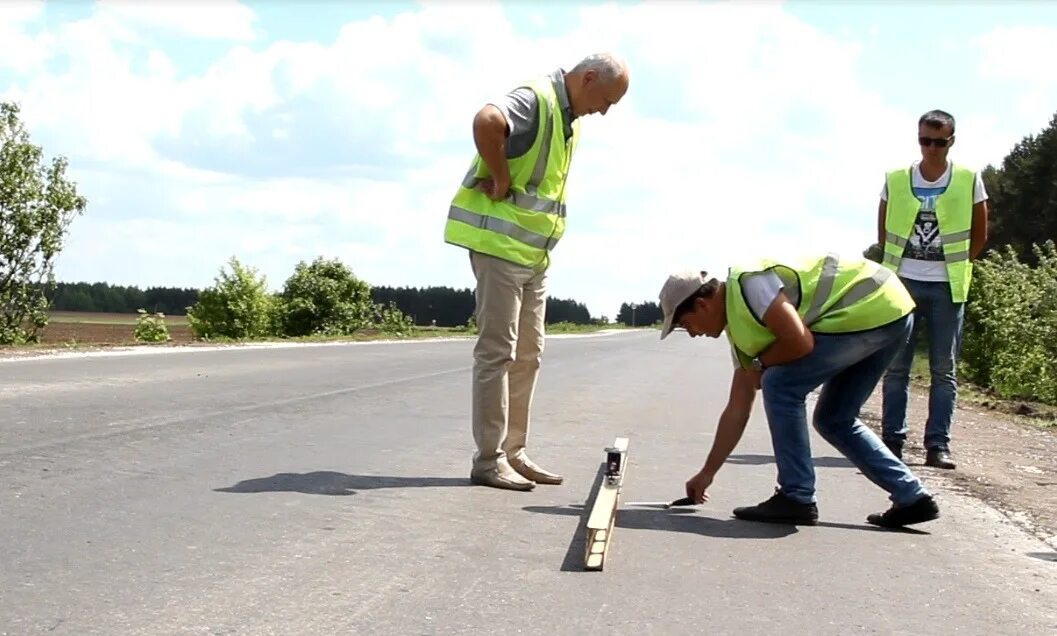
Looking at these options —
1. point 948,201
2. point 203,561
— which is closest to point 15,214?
point 948,201

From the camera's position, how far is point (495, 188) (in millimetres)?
6641

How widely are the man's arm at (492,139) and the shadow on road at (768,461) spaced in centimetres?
287

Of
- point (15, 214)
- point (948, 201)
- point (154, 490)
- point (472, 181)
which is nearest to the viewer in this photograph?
point (154, 490)

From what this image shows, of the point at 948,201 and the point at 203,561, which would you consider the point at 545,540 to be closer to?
the point at 203,561

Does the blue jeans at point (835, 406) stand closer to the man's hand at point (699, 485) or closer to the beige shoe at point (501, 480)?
the man's hand at point (699, 485)

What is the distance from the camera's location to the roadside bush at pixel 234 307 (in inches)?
2987

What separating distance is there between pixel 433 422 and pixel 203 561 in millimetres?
5476

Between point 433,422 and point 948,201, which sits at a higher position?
point 948,201

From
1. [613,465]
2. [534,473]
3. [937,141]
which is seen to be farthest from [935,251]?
[613,465]

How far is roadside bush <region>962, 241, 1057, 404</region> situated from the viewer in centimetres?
1638

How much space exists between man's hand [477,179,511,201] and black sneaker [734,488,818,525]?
184 cm

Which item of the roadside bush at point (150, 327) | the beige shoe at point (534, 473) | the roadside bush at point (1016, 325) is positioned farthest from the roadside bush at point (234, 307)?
the beige shoe at point (534, 473)

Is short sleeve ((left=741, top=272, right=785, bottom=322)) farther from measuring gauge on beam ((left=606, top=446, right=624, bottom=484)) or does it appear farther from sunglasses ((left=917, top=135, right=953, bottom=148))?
sunglasses ((left=917, top=135, right=953, bottom=148))

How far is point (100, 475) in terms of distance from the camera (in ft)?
21.6
